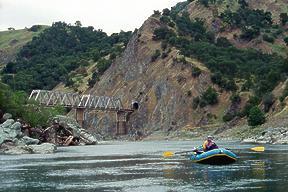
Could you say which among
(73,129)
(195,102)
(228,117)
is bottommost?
(73,129)

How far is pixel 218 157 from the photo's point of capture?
206 ft

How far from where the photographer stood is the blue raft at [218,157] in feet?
205

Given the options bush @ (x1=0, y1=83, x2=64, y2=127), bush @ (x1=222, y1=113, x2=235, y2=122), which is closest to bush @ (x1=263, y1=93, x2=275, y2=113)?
bush @ (x1=222, y1=113, x2=235, y2=122)

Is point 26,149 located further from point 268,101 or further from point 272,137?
point 268,101

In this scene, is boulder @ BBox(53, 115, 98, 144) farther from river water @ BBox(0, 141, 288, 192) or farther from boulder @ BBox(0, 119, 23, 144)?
river water @ BBox(0, 141, 288, 192)

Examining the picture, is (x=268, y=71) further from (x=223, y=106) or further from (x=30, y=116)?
(x=30, y=116)

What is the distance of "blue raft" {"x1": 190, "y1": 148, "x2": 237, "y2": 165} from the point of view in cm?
6234

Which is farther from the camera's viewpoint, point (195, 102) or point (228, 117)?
point (195, 102)

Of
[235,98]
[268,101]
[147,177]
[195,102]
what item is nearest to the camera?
[147,177]

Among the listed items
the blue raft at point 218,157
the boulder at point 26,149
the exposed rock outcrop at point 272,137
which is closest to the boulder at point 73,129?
the exposed rock outcrop at point 272,137

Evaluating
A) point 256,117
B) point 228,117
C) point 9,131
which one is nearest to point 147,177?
point 9,131

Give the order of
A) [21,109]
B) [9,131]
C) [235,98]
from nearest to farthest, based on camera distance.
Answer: [9,131]
[21,109]
[235,98]

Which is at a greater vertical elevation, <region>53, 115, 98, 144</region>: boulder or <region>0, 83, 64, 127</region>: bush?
<region>0, 83, 64, 127</region>: bush

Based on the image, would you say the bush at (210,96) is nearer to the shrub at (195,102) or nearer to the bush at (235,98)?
the shrub at (195,102)
